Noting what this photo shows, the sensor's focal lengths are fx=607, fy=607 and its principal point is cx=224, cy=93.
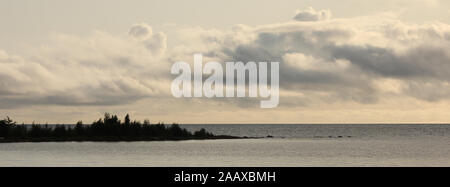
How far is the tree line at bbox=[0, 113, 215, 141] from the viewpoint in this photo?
145500 millimetres

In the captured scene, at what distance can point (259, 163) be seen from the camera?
7438cm

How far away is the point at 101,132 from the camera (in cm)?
15100

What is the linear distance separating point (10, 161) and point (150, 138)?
242 feet

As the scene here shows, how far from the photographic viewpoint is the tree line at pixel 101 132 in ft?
477
